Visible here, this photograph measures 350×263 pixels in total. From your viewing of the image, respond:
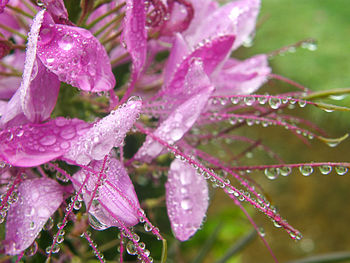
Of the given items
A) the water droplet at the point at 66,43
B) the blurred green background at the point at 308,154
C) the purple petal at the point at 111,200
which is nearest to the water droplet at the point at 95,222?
the purple petal at the point at 111,200

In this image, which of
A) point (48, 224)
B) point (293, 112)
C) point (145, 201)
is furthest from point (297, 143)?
point (48, 224)

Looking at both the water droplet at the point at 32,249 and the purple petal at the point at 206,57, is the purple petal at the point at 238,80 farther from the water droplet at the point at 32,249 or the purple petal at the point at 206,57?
the water droplet at the point at 32,249

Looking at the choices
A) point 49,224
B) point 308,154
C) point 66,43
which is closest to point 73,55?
point 66,43

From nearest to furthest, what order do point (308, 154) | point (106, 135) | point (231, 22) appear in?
1. point (106, 135)
2. point (231, 22)
3. point (308, 154)

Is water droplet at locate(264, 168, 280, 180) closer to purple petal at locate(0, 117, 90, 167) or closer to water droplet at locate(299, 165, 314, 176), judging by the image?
water droplet at locate(299, 165, 314, 176)

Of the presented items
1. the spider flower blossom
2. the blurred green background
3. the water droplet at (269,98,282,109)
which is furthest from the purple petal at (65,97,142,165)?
the blurred green background

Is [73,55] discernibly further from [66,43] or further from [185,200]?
[185,200]
